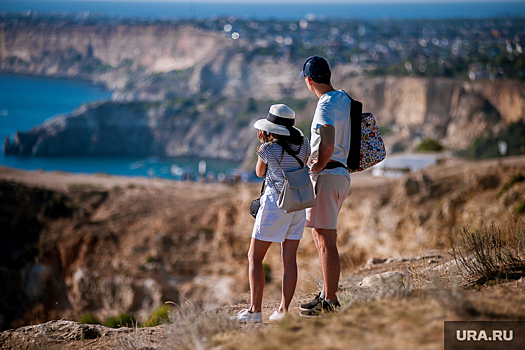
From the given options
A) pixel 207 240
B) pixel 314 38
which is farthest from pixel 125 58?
pixel 207 240

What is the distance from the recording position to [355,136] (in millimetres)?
3625

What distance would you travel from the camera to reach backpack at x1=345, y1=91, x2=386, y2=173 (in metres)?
3.61

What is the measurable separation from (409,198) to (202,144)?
79.9 m

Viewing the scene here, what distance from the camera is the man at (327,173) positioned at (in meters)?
3.46

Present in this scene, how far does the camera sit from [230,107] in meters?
95.6

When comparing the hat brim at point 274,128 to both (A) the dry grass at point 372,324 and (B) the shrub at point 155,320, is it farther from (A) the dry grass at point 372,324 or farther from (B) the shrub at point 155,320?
(B) the shrub at point 155,320

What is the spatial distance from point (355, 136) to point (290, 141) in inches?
20.1

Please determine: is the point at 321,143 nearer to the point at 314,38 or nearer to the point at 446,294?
the point at 446,294

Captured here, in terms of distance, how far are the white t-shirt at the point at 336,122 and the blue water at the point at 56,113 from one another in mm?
48058

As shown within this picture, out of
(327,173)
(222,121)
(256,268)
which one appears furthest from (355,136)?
(222,121)

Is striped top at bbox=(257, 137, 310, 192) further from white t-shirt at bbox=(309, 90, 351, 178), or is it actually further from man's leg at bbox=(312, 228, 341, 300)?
man's leg at bbox=(312, 228, 341, 300)

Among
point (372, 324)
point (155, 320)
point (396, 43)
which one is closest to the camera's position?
point (372, 324)

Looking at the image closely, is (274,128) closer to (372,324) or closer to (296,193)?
(296,193)

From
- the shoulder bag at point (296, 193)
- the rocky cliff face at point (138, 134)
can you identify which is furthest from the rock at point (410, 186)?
the rocky cliff face at point (138, 134)
